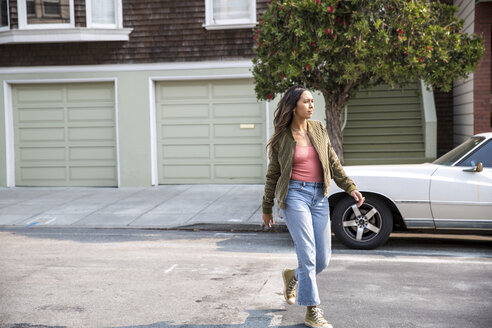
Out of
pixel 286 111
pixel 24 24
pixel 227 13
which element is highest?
pixel 227 13

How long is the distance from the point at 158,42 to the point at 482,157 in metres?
9.20

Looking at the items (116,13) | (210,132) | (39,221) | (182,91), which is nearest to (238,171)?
(210,132)

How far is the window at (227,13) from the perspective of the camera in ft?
48.7

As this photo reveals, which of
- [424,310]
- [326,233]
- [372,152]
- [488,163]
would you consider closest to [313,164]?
[326,233]

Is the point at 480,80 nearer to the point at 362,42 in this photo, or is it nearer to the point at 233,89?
the point at 362,42

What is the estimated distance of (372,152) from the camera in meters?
15.1

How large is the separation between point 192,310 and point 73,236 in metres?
4.57

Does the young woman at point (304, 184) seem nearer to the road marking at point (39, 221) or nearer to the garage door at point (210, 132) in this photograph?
the road marking at point (39, 221)

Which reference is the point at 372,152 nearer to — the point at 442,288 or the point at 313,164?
the point at 442,288

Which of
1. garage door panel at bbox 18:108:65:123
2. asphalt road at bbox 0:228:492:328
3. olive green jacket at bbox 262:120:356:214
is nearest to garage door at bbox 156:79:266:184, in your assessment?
garage door panel at bbox 18:108:65:123

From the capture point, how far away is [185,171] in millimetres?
15492

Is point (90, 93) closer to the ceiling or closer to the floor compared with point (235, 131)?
closer to the ceiling

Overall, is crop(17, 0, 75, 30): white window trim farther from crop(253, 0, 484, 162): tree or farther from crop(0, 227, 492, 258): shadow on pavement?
crop(253, 0, 484, 162): tree

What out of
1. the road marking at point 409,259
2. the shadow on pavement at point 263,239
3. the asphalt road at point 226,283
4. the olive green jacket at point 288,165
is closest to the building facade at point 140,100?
the shadow on pavement at point 263,239
